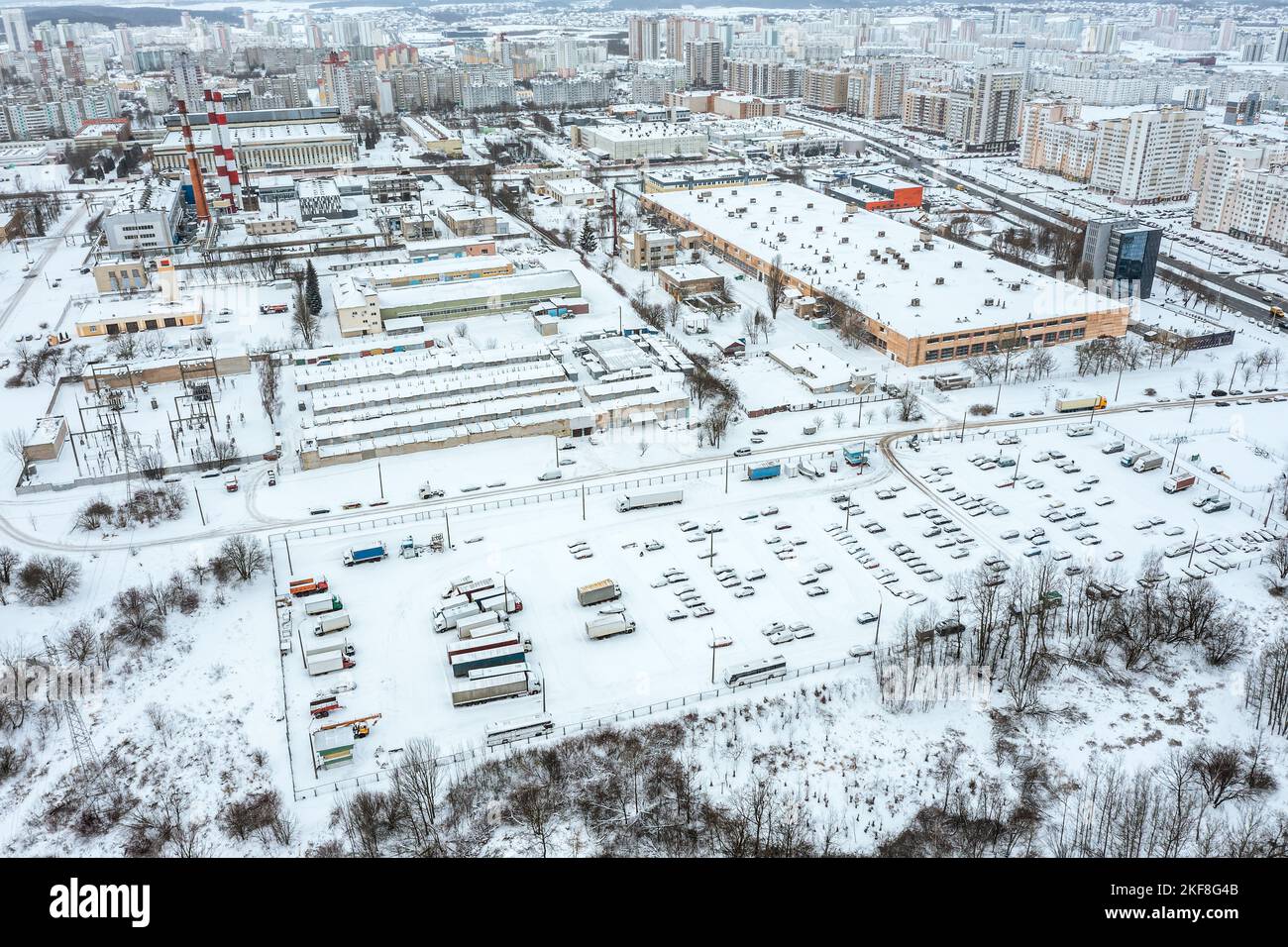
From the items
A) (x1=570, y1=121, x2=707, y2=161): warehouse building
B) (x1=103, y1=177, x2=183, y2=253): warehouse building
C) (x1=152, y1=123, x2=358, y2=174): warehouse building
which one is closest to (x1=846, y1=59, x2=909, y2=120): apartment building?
(x1=570, y1=121, x2=707, y2=161): warehouse building

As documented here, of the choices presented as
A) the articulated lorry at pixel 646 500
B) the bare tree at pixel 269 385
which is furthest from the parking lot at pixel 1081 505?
the bare tree at pixel 269 385

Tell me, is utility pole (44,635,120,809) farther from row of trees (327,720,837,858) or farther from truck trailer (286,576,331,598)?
truck trailer (286,576,331,598)

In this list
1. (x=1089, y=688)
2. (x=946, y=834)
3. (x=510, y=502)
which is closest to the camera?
(x=946, y=834)

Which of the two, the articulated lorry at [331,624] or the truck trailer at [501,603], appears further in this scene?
the truck trailer at [501,603]

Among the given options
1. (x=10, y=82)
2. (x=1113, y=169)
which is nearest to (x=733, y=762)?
(x=1113, y=169)

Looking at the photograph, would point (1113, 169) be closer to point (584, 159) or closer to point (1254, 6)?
point (584, 159)

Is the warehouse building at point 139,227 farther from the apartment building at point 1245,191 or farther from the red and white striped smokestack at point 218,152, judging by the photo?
the apartment building at point 1245,191

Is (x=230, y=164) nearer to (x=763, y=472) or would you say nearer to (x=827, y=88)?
(x=763, y=472)
